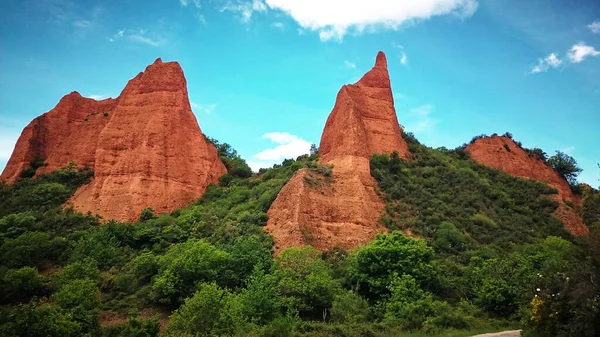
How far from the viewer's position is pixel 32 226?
3856 centimetres

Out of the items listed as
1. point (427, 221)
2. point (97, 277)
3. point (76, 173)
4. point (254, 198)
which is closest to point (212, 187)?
point (254, 198)

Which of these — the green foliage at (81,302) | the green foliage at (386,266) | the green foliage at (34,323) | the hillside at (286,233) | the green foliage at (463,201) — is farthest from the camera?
the green foliage at (463,201)

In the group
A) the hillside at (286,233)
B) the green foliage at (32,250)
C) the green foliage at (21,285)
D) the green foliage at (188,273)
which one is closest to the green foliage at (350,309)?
the hillside at (286,233)

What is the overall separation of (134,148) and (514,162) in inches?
1559

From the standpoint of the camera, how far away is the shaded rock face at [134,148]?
1706 inches

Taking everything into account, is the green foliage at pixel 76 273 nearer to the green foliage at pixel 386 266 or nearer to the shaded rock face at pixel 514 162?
the green foliage at pixel 386 266

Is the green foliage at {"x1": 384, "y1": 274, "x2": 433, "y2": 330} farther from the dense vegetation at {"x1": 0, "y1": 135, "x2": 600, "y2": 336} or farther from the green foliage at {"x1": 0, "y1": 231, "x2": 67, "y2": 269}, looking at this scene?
the green foliage at {"x1": 0, "y1": 231, "x2": 67, "y2": 269}

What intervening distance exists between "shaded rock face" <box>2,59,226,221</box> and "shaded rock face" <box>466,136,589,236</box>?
28522 millimetres

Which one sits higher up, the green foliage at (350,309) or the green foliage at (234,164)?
the green foliage at (234,164)

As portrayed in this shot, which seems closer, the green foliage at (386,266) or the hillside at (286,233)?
the hillside at (286,233)

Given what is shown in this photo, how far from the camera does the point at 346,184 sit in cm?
3875

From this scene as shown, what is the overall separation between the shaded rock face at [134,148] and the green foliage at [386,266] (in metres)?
20.8

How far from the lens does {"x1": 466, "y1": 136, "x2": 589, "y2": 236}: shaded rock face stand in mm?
54250

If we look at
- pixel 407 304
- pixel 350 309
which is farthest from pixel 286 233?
pixel 407 304
